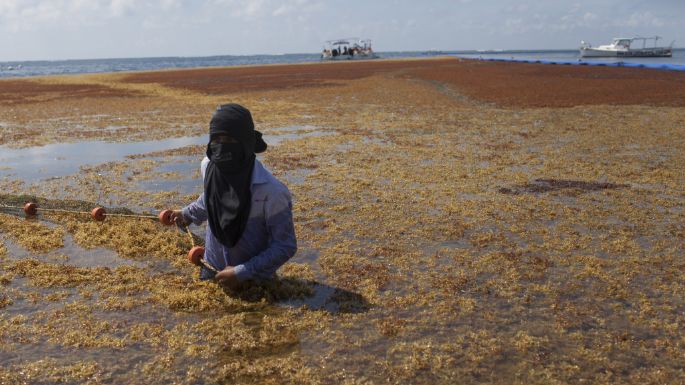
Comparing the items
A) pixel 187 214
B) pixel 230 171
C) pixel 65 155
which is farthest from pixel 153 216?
pixel 65 155

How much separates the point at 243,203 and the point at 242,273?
526 mm

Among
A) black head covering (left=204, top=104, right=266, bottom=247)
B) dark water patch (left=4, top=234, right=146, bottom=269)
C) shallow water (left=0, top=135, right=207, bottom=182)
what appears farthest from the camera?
shallow water (left=0, top=135, right=207, bottom=182)

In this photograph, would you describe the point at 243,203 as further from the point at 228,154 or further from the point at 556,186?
the point at 556,186

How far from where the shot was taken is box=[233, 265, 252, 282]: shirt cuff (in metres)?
4.14

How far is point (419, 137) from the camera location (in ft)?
39.9

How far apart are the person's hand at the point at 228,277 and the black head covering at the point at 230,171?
8.1 inches

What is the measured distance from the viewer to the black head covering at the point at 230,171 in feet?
13.0

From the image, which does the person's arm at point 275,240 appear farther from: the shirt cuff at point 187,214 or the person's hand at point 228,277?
the shirt cuff at point 187,214

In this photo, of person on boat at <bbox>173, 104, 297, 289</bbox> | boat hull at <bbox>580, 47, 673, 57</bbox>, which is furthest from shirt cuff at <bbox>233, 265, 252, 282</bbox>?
boat hull at <bbox>580, 47, 673, 57</bbox>

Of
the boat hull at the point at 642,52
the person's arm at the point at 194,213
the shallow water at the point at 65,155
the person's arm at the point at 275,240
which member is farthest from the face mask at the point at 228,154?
the boat hull at the point at 642,52

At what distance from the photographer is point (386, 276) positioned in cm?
488

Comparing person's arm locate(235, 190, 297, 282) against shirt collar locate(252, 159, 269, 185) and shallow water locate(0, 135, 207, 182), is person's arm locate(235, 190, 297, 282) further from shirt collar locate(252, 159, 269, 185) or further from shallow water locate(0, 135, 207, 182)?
shallow water locate(0, 135, 207, 182)

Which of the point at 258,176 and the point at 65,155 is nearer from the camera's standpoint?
the point at 258,176

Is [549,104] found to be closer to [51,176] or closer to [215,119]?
[51,176]
